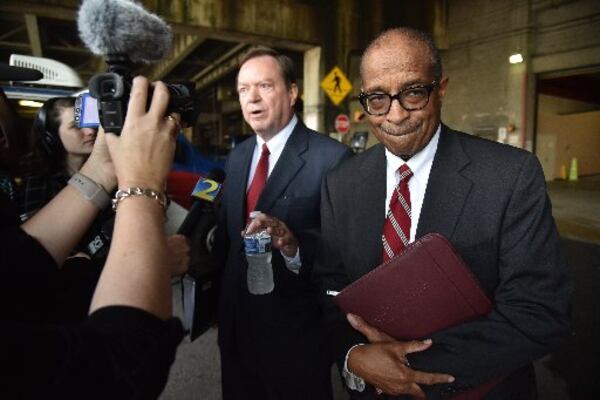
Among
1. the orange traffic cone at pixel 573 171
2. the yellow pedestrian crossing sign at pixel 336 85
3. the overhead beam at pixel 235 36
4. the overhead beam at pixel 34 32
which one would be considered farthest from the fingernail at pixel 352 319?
the orange traffic cone at pixel 573 171

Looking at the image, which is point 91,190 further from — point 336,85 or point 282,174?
point 336,85

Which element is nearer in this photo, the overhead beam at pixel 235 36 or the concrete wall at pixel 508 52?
the overhead beam at pixel 235 36

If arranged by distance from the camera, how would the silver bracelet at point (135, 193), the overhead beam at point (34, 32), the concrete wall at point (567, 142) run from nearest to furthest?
the silver bracelet at point (135, 193) < the overhead beam at point (34, 32) < the concrete wall at point (567, 142)

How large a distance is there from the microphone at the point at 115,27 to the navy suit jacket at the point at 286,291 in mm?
988

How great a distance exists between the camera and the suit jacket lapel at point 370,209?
4.76 feet

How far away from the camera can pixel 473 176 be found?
4.33 ft

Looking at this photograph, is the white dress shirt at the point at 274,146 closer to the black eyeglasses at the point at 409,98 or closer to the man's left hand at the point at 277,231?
the man's left hand at the point at 277,231

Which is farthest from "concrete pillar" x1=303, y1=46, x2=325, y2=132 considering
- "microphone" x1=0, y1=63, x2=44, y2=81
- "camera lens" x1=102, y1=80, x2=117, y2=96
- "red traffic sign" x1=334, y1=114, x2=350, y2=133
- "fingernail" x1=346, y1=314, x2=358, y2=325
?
"camera lens" x1=102, y1=80, x2=117, y2=96

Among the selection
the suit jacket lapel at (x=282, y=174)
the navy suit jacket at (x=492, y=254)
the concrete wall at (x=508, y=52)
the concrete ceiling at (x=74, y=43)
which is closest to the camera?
the navy suit jacket at (x=492, y=254)

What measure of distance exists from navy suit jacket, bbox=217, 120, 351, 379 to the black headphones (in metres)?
1.18

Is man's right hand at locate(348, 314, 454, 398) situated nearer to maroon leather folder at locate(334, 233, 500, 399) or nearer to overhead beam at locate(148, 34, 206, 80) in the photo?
maroon leather folder at locate(334, 233, 500, 399)

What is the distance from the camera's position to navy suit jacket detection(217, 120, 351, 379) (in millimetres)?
1894

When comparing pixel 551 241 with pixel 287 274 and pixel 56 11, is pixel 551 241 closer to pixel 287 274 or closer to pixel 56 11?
pixel 287 274

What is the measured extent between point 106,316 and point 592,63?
12897 millimetres
